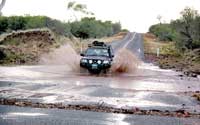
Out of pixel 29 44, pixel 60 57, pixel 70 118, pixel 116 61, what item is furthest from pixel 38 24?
pixel 70 118

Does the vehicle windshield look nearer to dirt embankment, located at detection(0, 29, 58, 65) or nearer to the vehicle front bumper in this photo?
the vehicle front bumper

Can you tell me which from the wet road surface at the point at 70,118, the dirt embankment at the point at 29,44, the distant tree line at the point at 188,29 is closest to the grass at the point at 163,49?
the distant tree line at the point at 188,29

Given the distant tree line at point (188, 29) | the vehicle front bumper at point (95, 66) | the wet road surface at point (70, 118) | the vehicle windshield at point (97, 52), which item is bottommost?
the wet road surface at point (70, 118)

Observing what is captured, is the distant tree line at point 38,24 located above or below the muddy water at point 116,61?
above

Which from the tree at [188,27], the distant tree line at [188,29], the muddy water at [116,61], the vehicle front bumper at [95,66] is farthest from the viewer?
the tree at [188,27]

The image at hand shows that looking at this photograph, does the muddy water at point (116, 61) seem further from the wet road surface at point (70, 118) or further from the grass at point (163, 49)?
the grass at point (163, 49)

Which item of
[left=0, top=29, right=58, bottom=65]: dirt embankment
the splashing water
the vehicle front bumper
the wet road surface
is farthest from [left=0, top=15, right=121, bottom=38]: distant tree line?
the wet road surface

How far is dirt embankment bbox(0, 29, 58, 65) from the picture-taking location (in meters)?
43.3

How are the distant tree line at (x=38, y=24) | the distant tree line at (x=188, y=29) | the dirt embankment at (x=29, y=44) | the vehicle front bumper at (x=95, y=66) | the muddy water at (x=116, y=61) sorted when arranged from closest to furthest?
the vehicle front bumper at (x=95, y=66), the muddy water at (x=116, y=61), the dirt embankment at (x=29, y=44), the distant tree line at (x=188, y=29), the distant tree line at (x=38, y=24)

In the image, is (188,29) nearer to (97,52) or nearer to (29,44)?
(29,44)

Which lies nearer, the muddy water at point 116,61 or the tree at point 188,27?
the muddy water at point 116,61

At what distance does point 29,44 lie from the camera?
163 feet

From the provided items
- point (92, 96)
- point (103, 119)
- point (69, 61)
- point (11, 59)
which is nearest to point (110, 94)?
point (92, 96)

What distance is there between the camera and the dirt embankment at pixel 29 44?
43.3m
